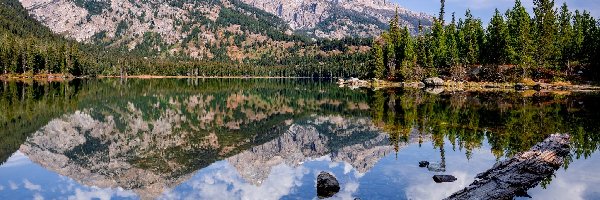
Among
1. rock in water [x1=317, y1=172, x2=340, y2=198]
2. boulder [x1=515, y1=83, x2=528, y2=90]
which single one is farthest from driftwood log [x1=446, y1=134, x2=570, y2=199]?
boulder [x1=515, y1=83, x2=528, y2=90]

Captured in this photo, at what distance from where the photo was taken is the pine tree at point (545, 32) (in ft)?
398

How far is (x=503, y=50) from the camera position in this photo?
123 meters

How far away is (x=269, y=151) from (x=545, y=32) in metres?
117

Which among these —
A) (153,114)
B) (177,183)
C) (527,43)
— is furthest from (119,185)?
(527,43)

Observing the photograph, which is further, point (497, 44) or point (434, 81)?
point (434, 81)

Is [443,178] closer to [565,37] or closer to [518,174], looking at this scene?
[518,174]

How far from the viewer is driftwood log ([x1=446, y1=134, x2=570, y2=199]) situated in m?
17.3

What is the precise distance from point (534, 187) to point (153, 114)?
44.9 m

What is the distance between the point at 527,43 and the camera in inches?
4717

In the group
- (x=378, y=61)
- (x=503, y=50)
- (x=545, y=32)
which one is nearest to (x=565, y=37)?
(x=545, y=32)

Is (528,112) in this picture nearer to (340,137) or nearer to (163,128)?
(340,137)

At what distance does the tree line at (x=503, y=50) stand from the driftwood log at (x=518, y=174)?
104 m

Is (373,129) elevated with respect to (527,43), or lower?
lower

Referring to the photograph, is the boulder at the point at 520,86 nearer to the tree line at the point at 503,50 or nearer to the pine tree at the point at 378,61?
the tree line at the point at 503,50
